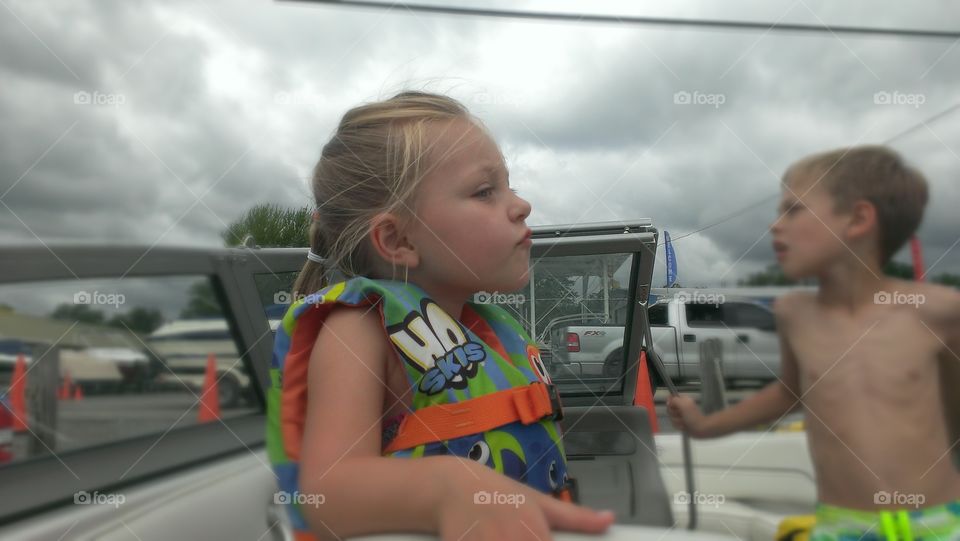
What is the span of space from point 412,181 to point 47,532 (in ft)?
2.03

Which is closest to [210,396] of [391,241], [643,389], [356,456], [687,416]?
[391,241]

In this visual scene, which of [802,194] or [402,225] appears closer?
[802,194]

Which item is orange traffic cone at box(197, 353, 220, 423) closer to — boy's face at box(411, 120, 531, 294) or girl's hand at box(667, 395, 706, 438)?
boy's face at box(411, 120, 531, 294)

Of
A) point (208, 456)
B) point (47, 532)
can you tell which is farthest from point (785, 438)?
point (208, 456)

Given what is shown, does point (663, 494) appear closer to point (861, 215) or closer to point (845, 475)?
point (845, 475)

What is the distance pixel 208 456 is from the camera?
115 cm

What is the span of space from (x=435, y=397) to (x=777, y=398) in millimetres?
384

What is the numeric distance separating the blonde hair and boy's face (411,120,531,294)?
35 millimetres

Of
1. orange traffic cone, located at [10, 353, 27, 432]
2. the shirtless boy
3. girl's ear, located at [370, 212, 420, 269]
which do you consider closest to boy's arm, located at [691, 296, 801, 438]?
the shirtless boy

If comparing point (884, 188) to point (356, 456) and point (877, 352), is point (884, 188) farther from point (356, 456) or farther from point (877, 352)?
point (356, 456)

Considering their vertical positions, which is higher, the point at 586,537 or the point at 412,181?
the point at 412,181

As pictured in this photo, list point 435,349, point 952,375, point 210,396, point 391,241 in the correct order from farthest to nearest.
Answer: point 210,396
point 391,241
point 435,349
point 952,375

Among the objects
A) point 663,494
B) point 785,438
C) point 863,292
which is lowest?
point 663,494

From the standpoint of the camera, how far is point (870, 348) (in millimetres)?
432
